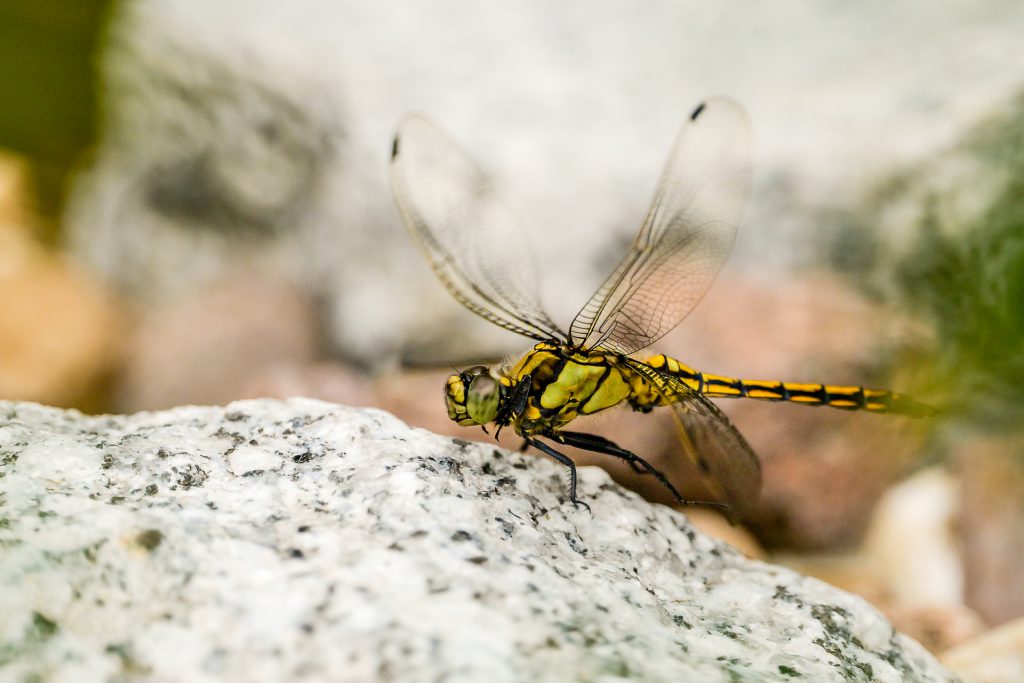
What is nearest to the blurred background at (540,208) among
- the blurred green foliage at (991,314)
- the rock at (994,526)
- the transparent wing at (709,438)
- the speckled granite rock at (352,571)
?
the rock at (994,526)

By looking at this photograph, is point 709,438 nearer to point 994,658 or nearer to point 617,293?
point 617,293

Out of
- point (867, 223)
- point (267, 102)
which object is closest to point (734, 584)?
point (867, 223)

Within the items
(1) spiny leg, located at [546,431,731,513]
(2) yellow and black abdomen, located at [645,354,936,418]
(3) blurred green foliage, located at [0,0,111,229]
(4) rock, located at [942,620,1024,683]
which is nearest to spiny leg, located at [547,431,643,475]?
(1) spiny leg, located at [546,431,731,513]

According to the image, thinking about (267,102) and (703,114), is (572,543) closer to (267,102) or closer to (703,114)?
(703,114)

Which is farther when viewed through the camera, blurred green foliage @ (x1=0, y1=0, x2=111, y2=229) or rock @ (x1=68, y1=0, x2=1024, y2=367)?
blurred green foliage @ (x1=0, y1=0, x2=111, y2=229)

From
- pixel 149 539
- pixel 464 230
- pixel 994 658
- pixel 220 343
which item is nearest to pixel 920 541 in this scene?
pixel 994 658

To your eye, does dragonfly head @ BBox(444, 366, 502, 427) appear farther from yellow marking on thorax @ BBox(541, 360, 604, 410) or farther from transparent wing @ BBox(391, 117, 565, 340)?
transparent wing @ BBox(391, 117, 565, 340)

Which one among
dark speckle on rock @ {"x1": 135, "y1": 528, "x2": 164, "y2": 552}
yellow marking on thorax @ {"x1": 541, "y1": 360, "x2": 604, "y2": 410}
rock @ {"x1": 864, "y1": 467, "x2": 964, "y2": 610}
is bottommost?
dark speckle on rock @ {"x1": 135, "y1": 528, "x2": 164, "y2": 552}
